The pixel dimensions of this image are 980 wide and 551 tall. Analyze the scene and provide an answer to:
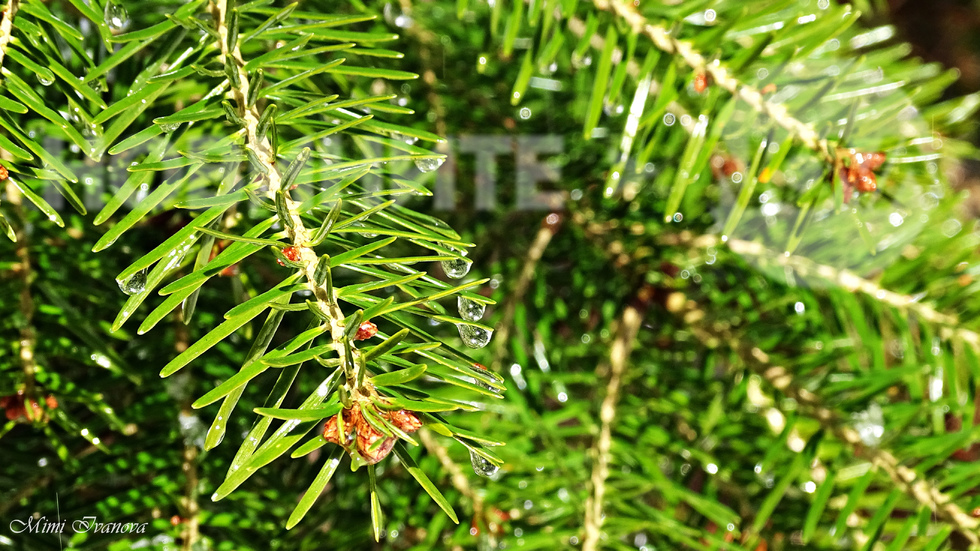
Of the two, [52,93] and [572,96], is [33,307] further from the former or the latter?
[572,96]

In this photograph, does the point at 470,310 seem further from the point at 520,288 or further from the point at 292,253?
the point at 520,288

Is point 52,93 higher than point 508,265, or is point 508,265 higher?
point 52,93

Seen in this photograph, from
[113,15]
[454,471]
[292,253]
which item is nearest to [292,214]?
[292,253]

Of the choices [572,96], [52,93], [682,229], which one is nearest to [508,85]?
[572,96]

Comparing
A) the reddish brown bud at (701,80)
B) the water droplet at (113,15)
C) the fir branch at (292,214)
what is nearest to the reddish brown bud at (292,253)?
the fir branch at (292,214)

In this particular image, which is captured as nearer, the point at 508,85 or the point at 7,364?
the point at 7,364

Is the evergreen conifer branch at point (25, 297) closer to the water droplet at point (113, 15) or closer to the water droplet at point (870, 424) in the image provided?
the water droplet at point (113, 15)

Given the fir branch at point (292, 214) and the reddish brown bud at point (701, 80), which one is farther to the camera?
the reddish brown bud at point (701, 80)
